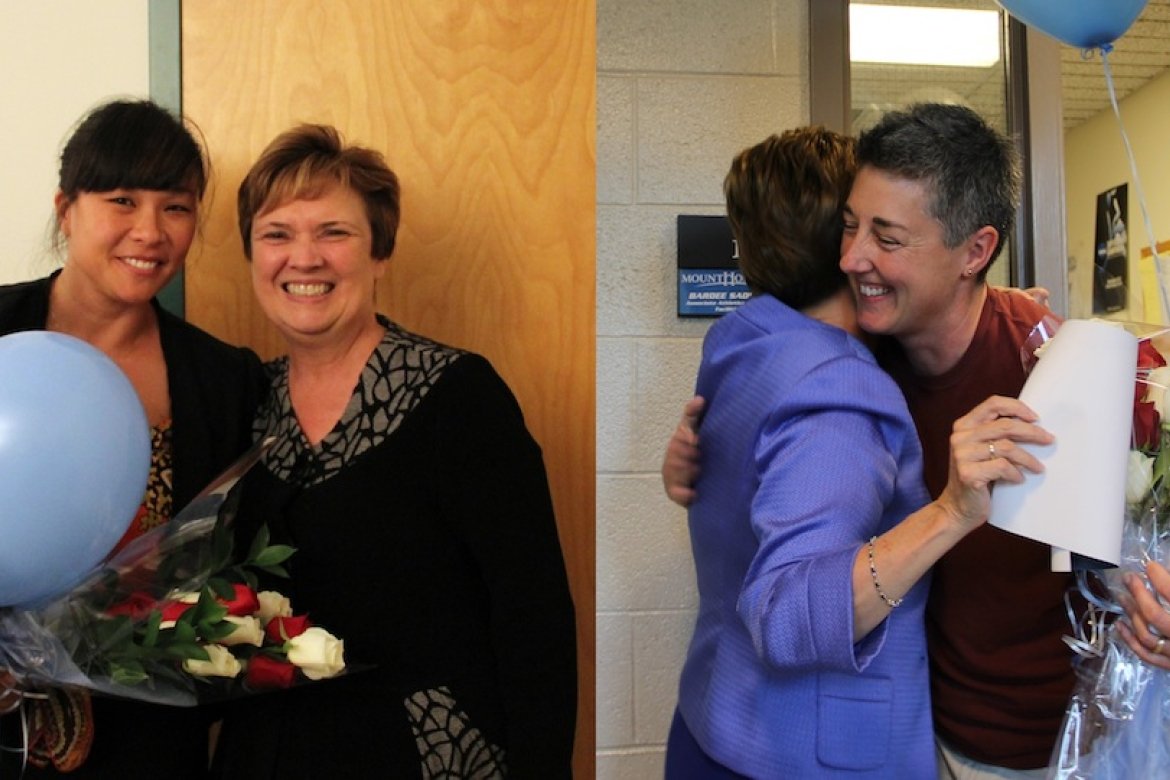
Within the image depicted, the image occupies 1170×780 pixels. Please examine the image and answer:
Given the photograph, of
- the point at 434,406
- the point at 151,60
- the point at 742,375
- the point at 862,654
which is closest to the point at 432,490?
the point at 434,406

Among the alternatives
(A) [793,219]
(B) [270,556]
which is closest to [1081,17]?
(A) [793,219]

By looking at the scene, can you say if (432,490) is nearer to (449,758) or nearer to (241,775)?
(449,758)

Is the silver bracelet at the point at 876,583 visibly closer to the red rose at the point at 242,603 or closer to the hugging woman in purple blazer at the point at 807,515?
the hugging woman in purple blazer at the point at 807,515

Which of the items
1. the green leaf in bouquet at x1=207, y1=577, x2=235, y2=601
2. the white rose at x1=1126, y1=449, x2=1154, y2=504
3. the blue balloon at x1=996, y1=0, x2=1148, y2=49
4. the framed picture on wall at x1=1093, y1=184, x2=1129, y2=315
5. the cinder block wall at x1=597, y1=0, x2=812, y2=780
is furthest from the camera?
the framed picture on wall at x1=1093, y1=184, x2=1129, y2=315

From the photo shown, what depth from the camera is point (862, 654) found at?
47.6 inches

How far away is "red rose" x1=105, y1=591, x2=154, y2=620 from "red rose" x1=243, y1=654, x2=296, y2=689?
0.14 meters

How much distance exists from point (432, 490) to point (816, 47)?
1.47 meters

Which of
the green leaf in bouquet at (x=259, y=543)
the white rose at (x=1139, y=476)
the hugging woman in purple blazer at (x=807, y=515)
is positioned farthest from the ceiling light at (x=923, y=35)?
the green leaf in bouquet at (x=259, y=543)

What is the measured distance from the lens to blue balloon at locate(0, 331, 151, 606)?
1.11 meters

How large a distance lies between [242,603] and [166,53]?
1.04 meters

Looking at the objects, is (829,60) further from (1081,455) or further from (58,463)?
(58,463)

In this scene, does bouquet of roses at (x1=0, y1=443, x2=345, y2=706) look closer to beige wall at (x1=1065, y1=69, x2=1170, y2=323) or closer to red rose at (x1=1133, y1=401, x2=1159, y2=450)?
red rose at (x1=1133, y1=401, x2=1159, y2=450)

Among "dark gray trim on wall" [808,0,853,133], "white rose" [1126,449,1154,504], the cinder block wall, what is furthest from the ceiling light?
"white rose" [1126,449,1154,504]

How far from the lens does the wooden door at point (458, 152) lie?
74.6 inches
